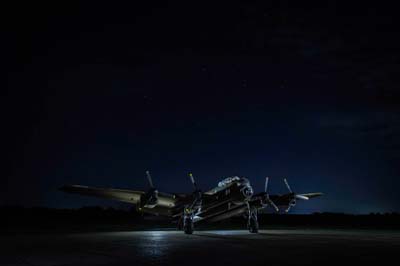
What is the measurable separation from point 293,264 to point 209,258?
3.28m

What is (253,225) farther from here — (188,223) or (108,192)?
(108,192)

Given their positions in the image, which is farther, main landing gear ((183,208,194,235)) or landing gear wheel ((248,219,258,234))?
landing gear wheel ((248,219,258,234))

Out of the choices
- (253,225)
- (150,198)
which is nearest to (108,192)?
(150,198)

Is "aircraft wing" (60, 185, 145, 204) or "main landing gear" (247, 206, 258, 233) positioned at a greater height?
"aircraft wing" (60, 185, 145, 204)

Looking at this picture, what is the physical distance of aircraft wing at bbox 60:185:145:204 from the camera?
3322cm

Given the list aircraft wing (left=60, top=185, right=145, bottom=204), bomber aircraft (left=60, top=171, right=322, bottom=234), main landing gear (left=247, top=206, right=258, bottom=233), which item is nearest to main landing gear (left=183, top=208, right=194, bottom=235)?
bomber aircraft (left=60, top=171, right=322, bottom=234)

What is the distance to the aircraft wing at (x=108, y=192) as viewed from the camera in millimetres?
33219

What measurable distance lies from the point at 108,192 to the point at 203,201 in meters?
8.47

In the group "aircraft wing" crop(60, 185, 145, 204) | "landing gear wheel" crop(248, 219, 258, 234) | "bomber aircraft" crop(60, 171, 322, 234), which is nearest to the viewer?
"aircraft wing" crop(60, 185, 145, 204)

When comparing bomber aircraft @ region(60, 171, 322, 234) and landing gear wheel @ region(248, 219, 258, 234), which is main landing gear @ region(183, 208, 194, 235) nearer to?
bomber aircraft @ region(60, 171, 322, 234)

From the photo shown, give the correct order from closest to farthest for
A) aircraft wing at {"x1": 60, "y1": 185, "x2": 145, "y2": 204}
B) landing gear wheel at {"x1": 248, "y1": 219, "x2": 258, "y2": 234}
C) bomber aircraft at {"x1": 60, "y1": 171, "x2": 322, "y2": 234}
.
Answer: aircraft wing at {"x1": 60, "y1": 185, "x2": 145, "y2": 204}
bomber aircraft at {"x1": 60, "y1": 171, "x2": 322, "y2": 234}
landing gear wheel at {"x1": 248, "y1": 219, "x2": 258, "y2": 234}

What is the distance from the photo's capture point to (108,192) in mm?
35500

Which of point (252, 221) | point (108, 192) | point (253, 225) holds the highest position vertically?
point (108, 192)

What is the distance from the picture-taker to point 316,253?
1705 centimetres
